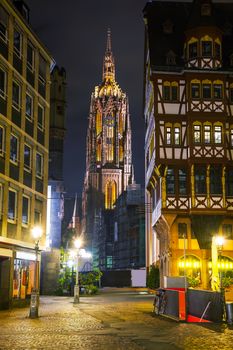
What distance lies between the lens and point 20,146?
32156 millimetres

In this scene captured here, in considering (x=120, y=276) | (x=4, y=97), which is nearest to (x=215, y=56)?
(x=4, y=97)

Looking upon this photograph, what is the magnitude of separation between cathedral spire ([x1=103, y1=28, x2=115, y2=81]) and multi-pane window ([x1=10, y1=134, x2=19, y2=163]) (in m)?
138

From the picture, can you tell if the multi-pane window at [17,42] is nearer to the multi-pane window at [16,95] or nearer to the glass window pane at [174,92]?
the multi-pane window at [16,95]

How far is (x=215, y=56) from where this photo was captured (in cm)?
4669

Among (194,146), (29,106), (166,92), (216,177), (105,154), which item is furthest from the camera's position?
(105,154)

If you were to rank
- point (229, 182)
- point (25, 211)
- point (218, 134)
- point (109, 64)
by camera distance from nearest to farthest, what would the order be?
point (25, 211) → point (218, 134) → point (229, 182) → point (109, 64)

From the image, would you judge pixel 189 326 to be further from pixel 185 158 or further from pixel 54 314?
pixel 185 158

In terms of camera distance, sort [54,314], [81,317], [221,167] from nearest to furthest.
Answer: [81,317]
[54,314]
[221,167]

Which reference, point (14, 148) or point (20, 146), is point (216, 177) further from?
point (14, 148)

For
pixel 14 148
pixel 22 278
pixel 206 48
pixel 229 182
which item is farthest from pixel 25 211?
pixel 206 48

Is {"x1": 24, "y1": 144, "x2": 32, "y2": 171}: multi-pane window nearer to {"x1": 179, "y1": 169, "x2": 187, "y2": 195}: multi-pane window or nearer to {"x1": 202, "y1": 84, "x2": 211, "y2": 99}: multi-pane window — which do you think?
{"x1": 179, "y1": 169, "x2": 187, "y2": 195}: multi-pane window

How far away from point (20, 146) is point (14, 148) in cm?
72

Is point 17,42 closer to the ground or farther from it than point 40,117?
farther from it

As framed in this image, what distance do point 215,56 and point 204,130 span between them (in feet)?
20.0
